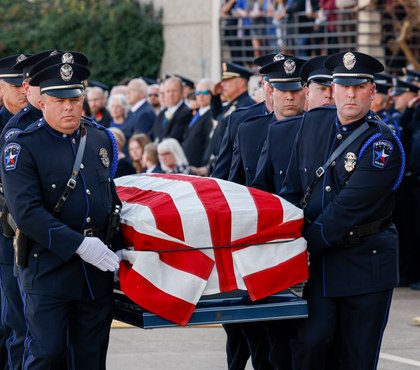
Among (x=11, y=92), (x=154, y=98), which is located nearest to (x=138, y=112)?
(x=154, y=98)

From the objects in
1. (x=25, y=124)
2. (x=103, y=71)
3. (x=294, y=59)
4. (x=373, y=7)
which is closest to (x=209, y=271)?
(x=25, y=124)

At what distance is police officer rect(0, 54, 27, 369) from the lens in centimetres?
675

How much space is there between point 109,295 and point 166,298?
1.44 feet

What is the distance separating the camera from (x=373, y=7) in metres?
16.5

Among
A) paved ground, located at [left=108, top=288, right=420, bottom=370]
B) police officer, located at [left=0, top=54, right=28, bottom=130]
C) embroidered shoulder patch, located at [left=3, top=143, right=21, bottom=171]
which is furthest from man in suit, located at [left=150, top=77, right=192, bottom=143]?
embroidered shoulder patch, located at [left=3, top=143, right=21, bottom=171]

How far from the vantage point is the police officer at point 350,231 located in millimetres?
6125

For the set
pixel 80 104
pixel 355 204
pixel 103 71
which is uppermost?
pixel 80 104

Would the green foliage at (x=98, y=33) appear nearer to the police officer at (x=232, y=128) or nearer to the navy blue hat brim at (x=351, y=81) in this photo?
the police officer at (x=232, y=128)

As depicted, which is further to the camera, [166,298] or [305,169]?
[305,169]

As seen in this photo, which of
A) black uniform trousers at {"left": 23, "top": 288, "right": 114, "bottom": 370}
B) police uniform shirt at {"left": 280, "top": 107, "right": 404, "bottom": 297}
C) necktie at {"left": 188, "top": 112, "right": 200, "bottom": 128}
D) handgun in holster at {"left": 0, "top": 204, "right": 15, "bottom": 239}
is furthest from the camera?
necktie at {"left": 188, "top": 112, "right": 200, "bottom": 128}

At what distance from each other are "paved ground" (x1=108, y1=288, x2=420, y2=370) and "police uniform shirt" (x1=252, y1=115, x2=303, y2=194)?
1.69 m

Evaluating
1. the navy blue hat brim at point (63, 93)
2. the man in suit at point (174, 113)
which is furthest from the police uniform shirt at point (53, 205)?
the man in suit at point (174, 113)

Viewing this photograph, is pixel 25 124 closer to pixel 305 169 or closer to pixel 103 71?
pixel 305 169

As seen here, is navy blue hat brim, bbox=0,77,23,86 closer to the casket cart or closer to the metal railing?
the casket cart
